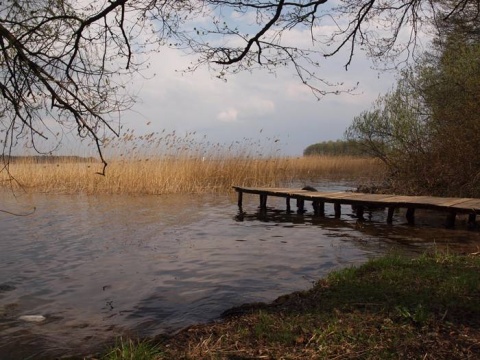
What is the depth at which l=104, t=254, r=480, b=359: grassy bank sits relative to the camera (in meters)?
2.82

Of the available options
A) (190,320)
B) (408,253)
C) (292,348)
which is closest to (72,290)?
(190,320)

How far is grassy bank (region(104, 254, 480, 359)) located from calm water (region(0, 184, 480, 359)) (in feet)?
2.27

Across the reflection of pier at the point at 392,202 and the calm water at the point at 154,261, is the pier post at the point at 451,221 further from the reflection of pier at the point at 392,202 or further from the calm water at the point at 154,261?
the calm water at the point at 154,261

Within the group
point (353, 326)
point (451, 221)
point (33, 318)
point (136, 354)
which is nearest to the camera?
point (136, 354)

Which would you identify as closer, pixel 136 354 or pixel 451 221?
pixel 136 354

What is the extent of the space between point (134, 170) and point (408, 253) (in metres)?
11.2

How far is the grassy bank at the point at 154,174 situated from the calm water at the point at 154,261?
3.30 meters

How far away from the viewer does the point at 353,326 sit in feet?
10.5

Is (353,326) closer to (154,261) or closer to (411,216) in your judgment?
(154,261)

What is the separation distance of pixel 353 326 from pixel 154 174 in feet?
43.4

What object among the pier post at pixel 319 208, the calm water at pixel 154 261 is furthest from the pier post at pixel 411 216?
the pier post at pixel 319 208

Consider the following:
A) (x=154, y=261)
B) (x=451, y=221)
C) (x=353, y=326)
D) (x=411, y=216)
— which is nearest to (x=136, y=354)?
(x=353, y=326)

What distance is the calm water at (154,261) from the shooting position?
165 inches

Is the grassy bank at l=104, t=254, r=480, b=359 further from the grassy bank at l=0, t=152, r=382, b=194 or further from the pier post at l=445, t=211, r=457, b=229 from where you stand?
the grassy bank at l=0, t=152, r=382, b=194
